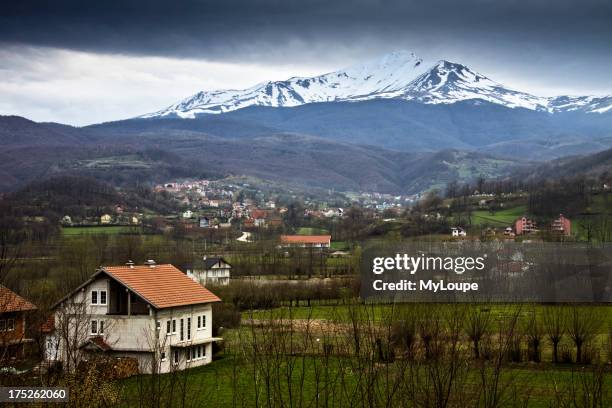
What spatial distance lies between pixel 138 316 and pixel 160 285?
84.8 inches

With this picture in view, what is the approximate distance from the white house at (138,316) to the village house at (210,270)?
3851 cm

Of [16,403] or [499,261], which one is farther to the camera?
[499,261]

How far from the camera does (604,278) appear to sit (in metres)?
54.7

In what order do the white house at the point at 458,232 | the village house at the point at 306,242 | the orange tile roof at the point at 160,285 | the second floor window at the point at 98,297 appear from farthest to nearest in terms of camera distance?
the village house at the point at 306,242 < the white house at the point at 458,232 < the second floor window at the point at 98,297 < the orange tile roof at the point at 160,285

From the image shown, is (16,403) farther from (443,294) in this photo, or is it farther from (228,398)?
(443,294)

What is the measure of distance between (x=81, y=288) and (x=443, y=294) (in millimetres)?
14592

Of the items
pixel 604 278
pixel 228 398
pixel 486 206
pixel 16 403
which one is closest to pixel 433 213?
pixel 486 206

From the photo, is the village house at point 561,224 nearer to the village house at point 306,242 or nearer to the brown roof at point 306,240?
the village house at point 306,242

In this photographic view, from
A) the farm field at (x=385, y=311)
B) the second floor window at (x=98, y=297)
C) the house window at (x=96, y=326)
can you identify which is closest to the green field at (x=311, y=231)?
the farm field at (x=385, y=311)

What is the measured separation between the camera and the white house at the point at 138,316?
3566 cm

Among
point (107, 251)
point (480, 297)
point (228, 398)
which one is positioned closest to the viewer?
point (228, 398)

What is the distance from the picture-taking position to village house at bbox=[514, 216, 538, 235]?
117531 millimetres

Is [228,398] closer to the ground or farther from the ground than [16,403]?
closer to the ground

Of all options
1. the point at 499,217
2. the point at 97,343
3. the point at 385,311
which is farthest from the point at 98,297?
the point at 499,217
